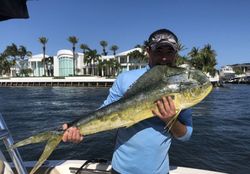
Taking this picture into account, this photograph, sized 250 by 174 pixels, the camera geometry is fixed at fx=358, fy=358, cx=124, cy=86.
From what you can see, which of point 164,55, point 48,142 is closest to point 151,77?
point 164,55

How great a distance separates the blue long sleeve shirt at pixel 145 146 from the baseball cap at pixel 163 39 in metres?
0.28

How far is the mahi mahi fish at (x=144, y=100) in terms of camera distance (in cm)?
274

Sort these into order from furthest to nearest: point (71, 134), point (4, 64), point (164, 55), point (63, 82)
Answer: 1. point (4, 64)
2. point (63, 82)
3. point (164, 55)
4. point (71, 134)

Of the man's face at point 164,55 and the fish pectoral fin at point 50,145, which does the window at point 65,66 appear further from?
the fish pectoral fin at point 50,145

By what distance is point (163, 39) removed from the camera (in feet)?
10.0

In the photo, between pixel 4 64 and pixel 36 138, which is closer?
pixel 36 138

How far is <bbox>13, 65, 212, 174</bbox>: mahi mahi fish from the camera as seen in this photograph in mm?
2742

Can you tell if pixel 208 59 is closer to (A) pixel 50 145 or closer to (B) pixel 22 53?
(B) pixel 22 53

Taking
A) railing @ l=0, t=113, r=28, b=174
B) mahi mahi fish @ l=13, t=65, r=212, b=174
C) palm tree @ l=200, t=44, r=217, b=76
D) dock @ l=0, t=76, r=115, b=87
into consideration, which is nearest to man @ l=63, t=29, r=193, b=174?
mahi mahi fish @ l=13, t=65, r=212, b=174

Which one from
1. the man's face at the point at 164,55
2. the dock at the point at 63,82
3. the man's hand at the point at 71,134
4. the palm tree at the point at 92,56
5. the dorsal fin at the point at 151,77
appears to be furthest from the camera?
the palm tree at the point at 92,56

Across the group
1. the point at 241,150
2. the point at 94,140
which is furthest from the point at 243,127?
the point at 94,140

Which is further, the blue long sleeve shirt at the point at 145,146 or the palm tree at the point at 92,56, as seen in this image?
the palm tree at the point at 92,56

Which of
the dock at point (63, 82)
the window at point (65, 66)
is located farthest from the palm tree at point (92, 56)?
the dock at point (63, 82)

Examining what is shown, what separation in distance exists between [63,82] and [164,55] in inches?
3438
